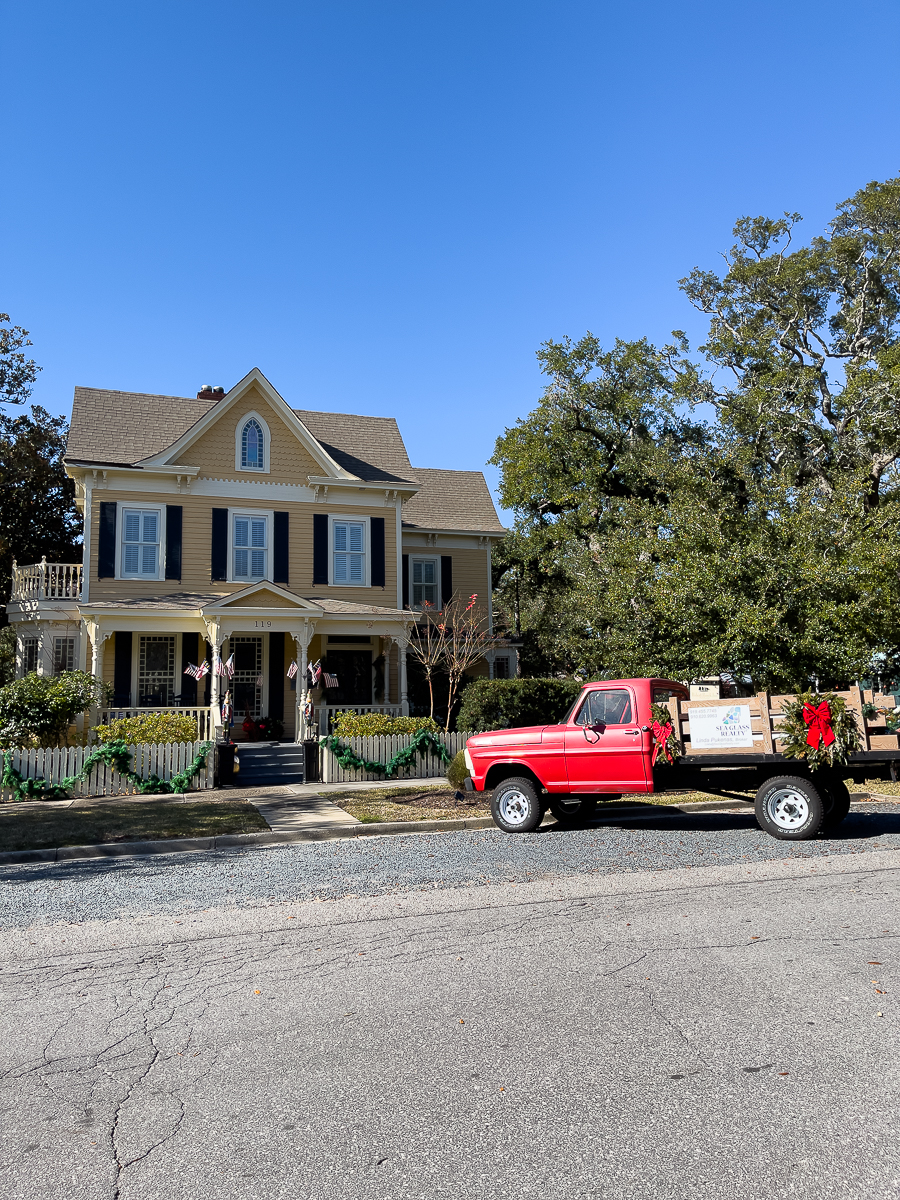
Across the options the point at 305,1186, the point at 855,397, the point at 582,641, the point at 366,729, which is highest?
the point at 855,397

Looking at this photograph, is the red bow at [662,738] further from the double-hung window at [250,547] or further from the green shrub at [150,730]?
the double-hung window at [250,547]

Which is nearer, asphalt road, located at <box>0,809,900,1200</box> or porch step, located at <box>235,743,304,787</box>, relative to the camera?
asphalt road, located at <box>0,809,900,1200</box>

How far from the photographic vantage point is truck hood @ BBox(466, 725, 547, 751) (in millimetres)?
11164

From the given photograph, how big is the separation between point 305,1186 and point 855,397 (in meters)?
24.9

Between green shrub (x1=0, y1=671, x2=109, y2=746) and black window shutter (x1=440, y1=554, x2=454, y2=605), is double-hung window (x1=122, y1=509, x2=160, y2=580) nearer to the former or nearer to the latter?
green shrub (x1=0, y1=671, x2=109, y2=746)

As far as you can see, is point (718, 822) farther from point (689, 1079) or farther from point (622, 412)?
point (622, 412)

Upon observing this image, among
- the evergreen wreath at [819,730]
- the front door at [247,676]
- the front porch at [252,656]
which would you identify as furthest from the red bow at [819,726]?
the front door at [247,676]

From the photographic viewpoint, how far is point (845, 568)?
16.3 m

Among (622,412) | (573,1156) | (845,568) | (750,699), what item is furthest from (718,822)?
(622,412)

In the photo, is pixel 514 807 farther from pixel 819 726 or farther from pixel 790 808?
pixel 819 726

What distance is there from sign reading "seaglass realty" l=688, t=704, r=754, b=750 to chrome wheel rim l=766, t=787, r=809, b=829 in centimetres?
74

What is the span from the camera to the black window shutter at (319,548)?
23.8 m

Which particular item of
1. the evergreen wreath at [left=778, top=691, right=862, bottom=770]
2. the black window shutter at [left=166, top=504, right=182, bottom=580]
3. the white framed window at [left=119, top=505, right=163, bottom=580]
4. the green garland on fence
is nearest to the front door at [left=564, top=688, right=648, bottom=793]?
the evergreen wreath at [left=778, top=691, right=862, bottom=770]

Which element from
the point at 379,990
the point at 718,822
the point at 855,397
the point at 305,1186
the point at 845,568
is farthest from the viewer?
the point at 855,397
